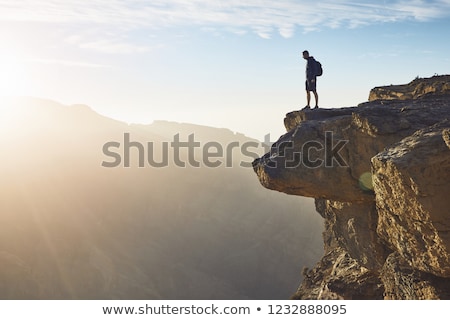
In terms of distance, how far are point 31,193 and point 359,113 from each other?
56437 millimetres

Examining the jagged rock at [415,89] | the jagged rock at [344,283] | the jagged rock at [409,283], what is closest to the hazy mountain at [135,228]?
the jagged rock at [344,283]

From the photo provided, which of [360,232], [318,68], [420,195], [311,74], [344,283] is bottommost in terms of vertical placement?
[344,283]

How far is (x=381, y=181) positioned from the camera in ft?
31.6

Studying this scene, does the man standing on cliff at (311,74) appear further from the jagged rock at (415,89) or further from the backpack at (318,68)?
the jagged rock at (415,89)

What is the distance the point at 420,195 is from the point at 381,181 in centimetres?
99

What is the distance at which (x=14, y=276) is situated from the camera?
5053 cm

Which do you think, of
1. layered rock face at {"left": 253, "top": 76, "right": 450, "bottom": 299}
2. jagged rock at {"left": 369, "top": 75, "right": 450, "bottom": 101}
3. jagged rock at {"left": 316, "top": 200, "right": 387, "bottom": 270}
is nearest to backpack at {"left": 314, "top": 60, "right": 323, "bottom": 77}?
layered rock face at {"left": 253, "top": 76, "right": 450, "bottom": 299}

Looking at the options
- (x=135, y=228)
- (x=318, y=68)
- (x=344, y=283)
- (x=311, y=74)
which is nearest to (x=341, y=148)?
(x=311, y=74)

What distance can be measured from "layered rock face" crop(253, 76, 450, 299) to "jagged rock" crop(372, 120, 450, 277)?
0.02 meters

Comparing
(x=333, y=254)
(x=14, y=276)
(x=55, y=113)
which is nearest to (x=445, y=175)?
(x=333, y=254)

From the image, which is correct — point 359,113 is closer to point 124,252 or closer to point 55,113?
point 124,252

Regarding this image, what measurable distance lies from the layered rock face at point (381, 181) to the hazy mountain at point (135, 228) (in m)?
44.2

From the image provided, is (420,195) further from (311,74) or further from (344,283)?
(311,74)

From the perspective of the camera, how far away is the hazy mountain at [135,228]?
183 feet
